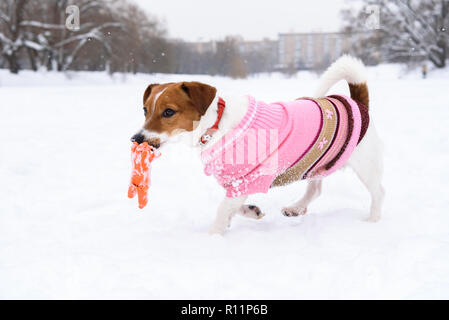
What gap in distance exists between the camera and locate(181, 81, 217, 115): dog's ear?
7.89 ft

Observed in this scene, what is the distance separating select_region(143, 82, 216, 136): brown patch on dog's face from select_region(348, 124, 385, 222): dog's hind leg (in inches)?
52.7

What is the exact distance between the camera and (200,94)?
2.41 m

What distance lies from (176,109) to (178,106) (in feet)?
0.08

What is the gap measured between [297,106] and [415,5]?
28.5 metres

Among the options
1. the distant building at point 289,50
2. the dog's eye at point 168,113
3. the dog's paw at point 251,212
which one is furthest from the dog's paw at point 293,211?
the distant building at point 289,50

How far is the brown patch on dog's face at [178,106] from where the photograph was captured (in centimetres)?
239

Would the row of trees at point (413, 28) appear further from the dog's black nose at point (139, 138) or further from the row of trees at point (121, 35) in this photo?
the dog's black nose at point (139, 138)

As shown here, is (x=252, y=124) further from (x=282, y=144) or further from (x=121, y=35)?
(x=121, y=35)

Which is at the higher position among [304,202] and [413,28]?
[413,28]

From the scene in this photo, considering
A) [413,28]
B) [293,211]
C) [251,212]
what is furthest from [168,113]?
[413,28]

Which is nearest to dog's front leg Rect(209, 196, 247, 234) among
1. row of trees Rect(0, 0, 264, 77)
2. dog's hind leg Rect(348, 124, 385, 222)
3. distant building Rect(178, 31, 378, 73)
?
dog's hind leg Rect(348, 124, 385, 222)

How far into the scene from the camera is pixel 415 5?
2569 centimetres

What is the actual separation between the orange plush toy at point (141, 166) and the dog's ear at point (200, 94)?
1.41 feet
